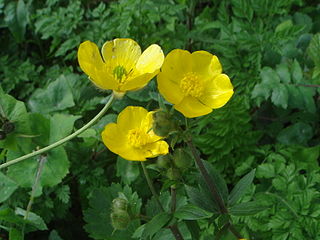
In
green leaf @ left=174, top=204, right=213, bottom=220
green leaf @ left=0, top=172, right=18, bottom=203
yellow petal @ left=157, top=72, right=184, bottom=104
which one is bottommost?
green leaf @ left=0, top=172, right=18, bottom=203

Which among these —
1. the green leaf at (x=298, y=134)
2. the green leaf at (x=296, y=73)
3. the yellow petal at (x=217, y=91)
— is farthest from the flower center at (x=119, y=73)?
the green leaf at (x=298, y=134)

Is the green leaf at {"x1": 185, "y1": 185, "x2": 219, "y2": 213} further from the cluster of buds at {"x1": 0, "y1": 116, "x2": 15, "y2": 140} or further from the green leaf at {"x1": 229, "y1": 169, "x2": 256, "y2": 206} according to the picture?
the cluster of buds at {"x1": 0, "y1": 116, "x2": 15, "y2": 140}

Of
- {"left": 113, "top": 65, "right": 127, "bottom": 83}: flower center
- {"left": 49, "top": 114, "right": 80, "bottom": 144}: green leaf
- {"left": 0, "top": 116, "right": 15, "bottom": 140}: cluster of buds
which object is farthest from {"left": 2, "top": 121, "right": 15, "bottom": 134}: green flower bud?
{"left": 113, "top": 65, "right": 127, "bottom": 83}: flower center

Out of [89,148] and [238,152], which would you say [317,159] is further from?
[89,148]

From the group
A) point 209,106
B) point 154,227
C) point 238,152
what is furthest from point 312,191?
point 154,227

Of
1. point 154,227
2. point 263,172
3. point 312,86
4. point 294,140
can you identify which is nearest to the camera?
point 154,227

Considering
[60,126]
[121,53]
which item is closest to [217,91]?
[121,53]
